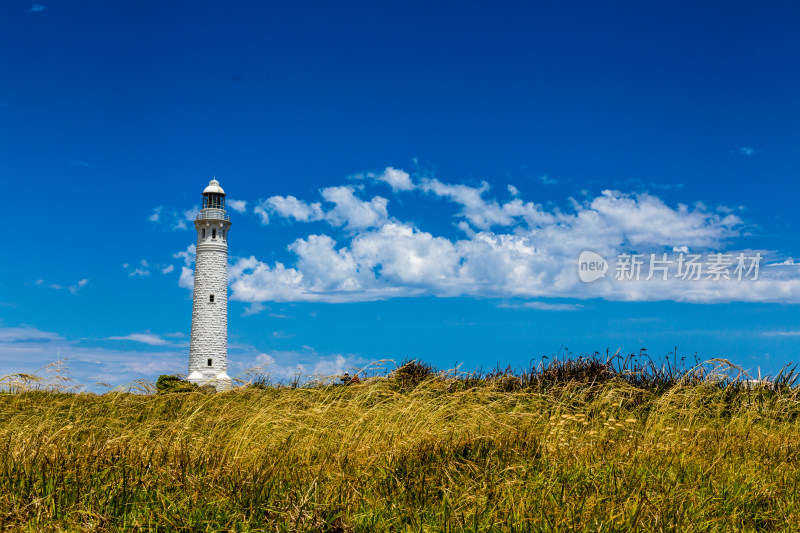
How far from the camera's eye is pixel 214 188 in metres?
40.5

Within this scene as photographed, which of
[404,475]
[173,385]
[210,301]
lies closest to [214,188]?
[210,301]

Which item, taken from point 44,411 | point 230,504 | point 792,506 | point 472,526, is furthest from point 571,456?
point 44,411

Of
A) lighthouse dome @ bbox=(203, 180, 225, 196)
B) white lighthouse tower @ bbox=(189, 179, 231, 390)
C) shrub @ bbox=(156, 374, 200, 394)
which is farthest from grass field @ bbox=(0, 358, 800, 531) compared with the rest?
lighthouse dome @ bbox=(203, 180, 225, 196)

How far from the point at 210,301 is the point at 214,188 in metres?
7.92

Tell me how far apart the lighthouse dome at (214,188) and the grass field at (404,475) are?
105ft

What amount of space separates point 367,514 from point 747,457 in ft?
15.3

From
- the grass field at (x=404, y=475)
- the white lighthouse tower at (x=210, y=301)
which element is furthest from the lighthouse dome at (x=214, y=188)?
the grass field at (x=404, y=475)

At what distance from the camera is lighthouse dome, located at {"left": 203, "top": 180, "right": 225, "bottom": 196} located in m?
40.3

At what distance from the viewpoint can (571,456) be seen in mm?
5879

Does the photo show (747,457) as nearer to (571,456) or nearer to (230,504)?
(571,456)

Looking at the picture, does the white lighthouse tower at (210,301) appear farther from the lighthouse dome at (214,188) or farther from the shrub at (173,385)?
the shrub at (173,385)

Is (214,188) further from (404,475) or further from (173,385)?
(404,475)

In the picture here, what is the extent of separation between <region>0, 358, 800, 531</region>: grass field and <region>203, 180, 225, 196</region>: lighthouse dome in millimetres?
32134

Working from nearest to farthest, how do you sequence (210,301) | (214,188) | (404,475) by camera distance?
(404,475), (210,301), (214,188)
